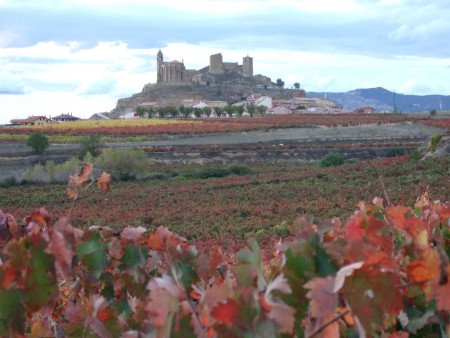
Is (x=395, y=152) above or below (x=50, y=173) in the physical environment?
above

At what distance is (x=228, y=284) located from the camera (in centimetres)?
158

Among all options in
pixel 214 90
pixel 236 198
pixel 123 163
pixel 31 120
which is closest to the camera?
pixel 236 198

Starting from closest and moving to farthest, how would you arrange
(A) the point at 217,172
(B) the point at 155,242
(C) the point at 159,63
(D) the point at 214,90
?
(B) the point at 155,242
(A) the point at 217,172
(D) the point at 214,90
(C) the point at 159,63

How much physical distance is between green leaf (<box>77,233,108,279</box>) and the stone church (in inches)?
5698

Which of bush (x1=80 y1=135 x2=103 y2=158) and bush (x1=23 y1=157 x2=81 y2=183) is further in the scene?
bush (x1=80 y1=135 x2=103 y2=158)

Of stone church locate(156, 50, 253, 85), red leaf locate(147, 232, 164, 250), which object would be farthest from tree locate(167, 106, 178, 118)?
red leaf locate(147, 232, 164, 250)

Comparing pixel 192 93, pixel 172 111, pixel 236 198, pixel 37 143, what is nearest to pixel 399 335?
pixel 236 198

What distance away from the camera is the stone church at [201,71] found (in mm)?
149375

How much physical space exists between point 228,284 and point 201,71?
159 metres

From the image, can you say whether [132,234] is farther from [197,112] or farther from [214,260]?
[197,112]

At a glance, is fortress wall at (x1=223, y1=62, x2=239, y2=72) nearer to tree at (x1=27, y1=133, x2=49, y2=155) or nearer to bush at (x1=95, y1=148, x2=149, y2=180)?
tree at (x1=27, y1=133, x2=49, y2=155)

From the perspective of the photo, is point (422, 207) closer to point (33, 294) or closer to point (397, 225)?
point (397, 225)

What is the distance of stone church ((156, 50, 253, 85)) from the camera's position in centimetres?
14938

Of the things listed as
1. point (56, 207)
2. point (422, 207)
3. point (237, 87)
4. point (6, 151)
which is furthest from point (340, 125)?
point (237, 87)
